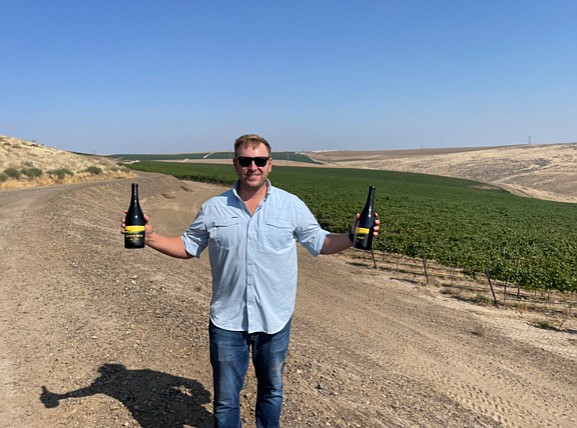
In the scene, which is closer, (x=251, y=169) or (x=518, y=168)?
(x=251, y=169)

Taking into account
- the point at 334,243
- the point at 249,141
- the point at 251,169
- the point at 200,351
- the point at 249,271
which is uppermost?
the point at 249,141

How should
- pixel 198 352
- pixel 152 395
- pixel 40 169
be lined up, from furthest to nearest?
pixel 40 169 < pixel 198 352 < pixel 152 395

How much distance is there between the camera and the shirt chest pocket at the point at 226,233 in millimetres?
2941

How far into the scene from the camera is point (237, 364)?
3041mm

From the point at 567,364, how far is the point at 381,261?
30.4 ft

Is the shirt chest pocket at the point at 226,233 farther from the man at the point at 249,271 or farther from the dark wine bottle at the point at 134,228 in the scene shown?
the dark wine bottle at the point at 134,228

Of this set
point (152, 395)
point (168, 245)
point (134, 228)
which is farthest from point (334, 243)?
point (152, 395)

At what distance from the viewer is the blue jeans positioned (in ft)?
9.82

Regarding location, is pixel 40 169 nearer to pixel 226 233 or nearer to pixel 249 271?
pixel 226 233

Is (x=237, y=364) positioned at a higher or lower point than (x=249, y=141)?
lower

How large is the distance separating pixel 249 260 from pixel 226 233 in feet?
0.85

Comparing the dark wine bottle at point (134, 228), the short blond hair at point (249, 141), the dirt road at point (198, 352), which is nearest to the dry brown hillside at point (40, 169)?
the dirt road at point (198, 352)

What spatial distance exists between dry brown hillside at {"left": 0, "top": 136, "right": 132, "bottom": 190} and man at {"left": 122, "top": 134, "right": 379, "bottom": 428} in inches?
1143

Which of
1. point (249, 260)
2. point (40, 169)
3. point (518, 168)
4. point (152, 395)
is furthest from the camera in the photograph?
point (518, 168)
